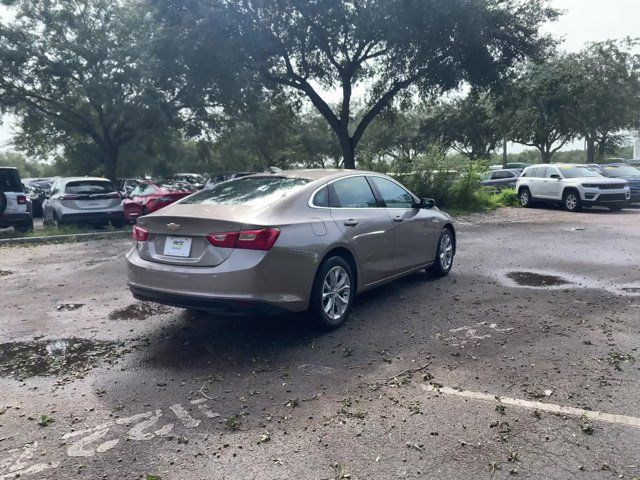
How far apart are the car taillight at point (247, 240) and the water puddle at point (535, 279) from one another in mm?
4169

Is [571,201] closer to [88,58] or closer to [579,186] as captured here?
[579,186]

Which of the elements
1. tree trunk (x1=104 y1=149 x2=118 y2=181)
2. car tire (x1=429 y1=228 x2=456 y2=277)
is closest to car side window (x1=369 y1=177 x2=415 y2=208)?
car tire (x1=429 y1=228 x2=456 y2=277)

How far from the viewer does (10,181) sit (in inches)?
524

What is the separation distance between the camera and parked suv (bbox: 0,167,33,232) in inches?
515

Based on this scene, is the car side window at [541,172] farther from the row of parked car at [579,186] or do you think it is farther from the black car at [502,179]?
the black car at [502,179]

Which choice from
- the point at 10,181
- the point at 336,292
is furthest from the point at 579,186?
the point at 10,181

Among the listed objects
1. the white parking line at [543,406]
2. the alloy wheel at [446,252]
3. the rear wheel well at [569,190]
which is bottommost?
the white parking line at [543,406]

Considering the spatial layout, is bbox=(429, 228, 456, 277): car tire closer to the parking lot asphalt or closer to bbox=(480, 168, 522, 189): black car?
the parking lot asphalt

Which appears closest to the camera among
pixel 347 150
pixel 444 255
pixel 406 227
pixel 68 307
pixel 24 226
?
pixel 68 307

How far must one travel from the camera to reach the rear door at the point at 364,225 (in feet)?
19.3

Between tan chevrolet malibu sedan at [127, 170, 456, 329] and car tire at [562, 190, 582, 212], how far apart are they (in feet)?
44.8

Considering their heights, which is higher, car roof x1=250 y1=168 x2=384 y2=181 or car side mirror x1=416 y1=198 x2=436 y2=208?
car roof x1=250 y1=168 x2=384 y2=181

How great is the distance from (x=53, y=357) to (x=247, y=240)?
203 centimetres

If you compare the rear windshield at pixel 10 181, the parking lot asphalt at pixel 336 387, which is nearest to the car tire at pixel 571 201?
the parking lot asphalt at pixel 336 387
